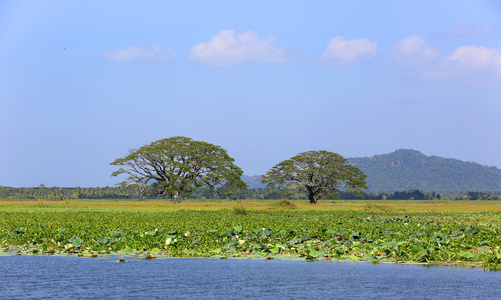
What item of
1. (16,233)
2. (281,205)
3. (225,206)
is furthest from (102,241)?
(225,206)

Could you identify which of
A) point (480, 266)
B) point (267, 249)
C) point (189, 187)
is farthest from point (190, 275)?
point (189, 187)

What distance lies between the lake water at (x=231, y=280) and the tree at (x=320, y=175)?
60.6m

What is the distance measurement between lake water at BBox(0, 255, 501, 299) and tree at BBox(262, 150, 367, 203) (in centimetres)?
6062

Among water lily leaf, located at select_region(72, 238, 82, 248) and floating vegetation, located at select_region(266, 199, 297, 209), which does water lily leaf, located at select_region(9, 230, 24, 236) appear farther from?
floating vegetation, located at select_region(266, 199, 297, 209)

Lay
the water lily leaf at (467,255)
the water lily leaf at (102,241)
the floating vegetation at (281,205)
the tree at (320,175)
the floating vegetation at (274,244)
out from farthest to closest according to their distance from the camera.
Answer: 1. the tree at (320,175)
2. the floating vegetation at (281,205)
3. the water lily leaf at (102,241)
4. the floating vegetation at (274,244)
5. the water lily leaf at (467,255)

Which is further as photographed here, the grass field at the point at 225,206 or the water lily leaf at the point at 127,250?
the grass field at the point at 225,206

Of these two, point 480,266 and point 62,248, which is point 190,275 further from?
point 480,266

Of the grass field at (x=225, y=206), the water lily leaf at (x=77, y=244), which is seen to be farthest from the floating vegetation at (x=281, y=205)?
the water lily leaf at (x=77, y=244)

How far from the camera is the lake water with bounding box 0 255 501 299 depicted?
1241 centimetres

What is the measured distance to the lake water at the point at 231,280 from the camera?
12.4 m

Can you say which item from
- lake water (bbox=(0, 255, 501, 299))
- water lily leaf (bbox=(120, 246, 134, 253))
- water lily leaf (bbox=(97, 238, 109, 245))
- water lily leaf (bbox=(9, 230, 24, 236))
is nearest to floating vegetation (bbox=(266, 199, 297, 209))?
water lily leaf (bbox=(9, 230, 24, 236))

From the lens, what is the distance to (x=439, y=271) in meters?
15.4

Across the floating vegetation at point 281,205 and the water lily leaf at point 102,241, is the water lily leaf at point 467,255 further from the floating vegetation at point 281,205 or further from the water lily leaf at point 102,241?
the floating vegetation at point 281,205

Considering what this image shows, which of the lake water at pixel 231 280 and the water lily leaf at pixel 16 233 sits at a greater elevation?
the water lily leaf at pixel 16 233
